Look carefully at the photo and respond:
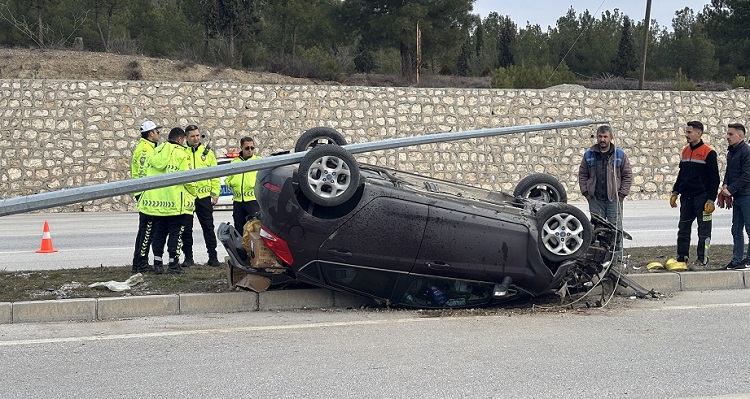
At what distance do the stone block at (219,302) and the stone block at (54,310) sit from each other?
80 cm

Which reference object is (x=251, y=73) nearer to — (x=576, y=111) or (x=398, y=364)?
(x=576, y=111)

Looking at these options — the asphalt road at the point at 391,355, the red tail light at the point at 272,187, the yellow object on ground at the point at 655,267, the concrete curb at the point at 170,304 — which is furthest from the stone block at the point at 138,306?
the yellow object on ground at the point at 655,267

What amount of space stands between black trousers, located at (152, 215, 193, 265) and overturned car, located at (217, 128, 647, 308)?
2.23 metres

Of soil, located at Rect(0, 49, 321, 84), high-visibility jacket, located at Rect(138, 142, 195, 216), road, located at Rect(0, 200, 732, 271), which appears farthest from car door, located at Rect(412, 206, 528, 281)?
soil, located at Rect(0, 49, 321, 84)

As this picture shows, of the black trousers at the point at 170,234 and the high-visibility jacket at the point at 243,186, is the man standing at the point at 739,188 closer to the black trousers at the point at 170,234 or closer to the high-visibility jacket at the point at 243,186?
the high-visibility jacket at the point at 243,186

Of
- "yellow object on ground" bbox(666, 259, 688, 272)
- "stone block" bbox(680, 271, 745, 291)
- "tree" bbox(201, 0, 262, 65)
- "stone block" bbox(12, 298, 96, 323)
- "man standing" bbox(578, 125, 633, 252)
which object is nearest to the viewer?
"stone block" bbox(12, 298, 96, 323)

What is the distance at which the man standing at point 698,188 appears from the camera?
33.6 feet

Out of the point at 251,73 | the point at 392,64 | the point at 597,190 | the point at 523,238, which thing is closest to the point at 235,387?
the point at 523,238

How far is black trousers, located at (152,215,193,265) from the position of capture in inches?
396

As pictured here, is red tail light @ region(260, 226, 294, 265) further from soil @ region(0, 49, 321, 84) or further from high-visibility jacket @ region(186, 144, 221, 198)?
soil @ region(0, 49, 321, 84)

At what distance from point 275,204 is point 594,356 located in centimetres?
287

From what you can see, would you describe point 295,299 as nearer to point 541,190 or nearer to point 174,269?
point 174,269

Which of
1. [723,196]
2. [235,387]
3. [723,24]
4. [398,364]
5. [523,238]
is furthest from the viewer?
[723,24]

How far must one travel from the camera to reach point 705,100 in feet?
79.5
